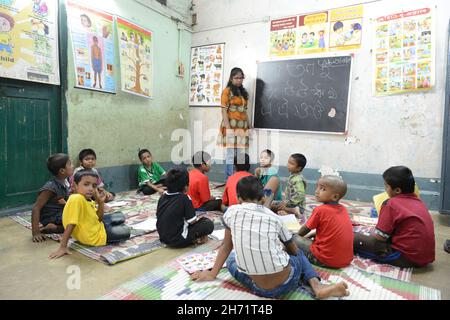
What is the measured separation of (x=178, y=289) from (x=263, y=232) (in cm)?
63

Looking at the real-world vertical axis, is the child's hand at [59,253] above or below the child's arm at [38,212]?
below

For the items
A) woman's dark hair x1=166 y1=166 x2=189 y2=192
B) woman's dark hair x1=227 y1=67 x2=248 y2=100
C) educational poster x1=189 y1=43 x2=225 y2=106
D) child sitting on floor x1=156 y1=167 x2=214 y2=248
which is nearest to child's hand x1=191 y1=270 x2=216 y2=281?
child sitting on floor x1=156 y1=167 x2=214 y2=248

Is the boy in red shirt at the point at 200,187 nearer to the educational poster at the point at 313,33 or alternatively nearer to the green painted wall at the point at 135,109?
the green painted wall at the point at 135,109

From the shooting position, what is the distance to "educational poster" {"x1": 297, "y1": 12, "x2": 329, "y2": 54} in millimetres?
4258

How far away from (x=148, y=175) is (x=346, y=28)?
3315 mm

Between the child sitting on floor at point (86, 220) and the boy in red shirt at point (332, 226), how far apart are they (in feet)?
4.76

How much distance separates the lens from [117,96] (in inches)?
165

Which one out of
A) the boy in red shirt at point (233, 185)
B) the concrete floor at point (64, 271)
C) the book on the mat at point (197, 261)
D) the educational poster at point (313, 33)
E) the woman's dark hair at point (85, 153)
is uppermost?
the educational poster at point (313, 33)

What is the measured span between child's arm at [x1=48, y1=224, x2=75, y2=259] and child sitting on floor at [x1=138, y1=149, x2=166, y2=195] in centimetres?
197

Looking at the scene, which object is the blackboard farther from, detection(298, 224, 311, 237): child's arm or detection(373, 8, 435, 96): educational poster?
detection(298, 224, 311, 237): child's arm

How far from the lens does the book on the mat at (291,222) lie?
267 centimetres

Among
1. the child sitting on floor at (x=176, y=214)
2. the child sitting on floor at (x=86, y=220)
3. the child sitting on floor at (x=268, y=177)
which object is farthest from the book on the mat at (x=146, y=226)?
the child sitting on floor at (x=268, y=177)

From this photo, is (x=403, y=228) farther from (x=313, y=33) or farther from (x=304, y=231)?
(x=313, y=33)

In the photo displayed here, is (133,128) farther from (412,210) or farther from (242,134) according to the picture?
(412,210)
